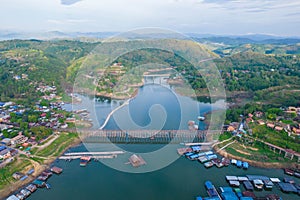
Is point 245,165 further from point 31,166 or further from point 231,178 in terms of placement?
point 31,166

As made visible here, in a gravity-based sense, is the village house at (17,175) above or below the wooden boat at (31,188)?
above

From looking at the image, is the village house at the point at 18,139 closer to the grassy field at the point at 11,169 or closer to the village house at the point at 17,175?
the grassy field at the point at 11,169

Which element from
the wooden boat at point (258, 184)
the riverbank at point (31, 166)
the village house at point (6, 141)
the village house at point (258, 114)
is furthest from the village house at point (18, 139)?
the village house at point (258, 114)

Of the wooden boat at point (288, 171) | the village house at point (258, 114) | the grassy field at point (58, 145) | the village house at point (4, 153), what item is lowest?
the wooden boat at point (288, 171)

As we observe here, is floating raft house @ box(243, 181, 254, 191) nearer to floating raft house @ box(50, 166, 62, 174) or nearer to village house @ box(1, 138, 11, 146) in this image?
floating raft house @ box(50, 166, 62, 174)

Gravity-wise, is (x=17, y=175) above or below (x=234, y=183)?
above

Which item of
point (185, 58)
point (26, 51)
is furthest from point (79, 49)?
point (185, 58)

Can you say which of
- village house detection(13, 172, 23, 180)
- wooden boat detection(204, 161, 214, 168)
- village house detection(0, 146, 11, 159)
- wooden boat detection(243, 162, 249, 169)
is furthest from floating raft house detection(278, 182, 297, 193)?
village house detection(0, 146, 11, 159)

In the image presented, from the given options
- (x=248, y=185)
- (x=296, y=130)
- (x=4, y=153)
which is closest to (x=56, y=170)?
(x=4, y=153)

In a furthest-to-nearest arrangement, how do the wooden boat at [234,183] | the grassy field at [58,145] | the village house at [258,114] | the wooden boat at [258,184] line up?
the village house at [258,114] < the grassy field at [58,145] < the wooden boat at [234,183] < the wooden boat at [258,184]
